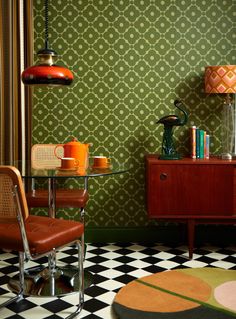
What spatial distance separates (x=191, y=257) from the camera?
396cm

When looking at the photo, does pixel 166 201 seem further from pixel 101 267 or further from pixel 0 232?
pixel 0 232

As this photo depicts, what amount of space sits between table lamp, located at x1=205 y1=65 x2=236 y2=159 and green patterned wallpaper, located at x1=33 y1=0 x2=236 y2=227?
0.28 metres

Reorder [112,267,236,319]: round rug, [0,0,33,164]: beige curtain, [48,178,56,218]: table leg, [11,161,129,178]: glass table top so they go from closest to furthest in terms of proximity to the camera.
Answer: [112,267,236,319]: round rug
[11,161,129,178]: glass table top
[48,178,56,218]: table leg
[0,0,33,164]: beige curtain

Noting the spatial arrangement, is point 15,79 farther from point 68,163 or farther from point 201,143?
point 201,143

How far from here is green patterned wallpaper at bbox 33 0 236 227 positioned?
4379mm

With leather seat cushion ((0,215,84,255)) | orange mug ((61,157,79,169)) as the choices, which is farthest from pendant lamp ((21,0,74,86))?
leather seat cushion ((0,215,84,255))

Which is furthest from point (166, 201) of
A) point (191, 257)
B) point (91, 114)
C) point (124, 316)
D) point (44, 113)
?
point (124, 316)

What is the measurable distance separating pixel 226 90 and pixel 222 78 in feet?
0.35

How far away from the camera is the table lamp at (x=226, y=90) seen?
396cm

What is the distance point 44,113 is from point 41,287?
179 cm

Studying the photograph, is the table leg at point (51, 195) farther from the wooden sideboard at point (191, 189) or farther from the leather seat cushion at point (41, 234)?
the wooden sideboard at point (191, 189)

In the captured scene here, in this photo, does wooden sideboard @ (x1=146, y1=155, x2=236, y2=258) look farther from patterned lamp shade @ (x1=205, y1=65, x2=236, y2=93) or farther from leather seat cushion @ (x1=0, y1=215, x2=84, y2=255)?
leather seat cushion @ (x1=0, y1=215, x2=84, y2=255)

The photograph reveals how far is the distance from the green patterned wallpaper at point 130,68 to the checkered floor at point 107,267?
0.72m

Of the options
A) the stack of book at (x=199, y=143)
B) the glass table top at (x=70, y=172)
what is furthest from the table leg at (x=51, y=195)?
the stack of book at (x=199, y=143)
